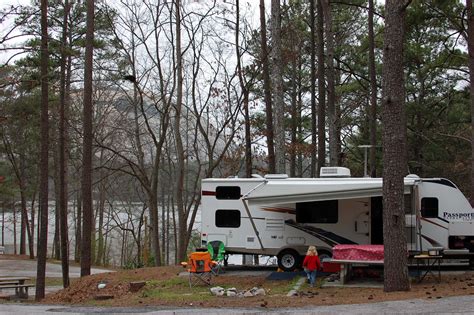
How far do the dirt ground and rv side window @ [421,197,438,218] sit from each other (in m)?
1.58

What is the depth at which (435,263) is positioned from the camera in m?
16.0

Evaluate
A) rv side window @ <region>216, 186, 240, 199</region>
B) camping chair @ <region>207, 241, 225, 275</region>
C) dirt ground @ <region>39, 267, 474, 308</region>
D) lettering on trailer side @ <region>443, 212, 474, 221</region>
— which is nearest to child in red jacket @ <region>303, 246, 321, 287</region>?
dirt ground @ <region>39, 267, 474, 308</region>

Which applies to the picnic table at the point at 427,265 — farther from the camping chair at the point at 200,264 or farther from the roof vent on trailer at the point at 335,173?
the camping chair at the point at 200,264

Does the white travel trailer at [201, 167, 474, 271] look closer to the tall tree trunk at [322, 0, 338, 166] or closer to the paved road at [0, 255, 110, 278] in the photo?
the tall tree trunk at [322, 0, 338, 166]

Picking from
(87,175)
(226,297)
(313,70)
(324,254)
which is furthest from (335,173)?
(313,70)

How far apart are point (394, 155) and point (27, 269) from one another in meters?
28.2

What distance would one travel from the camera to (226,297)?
12727 mm

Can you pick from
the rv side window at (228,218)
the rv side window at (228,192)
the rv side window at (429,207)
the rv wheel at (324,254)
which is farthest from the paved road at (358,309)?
the rv side window at (228,192)

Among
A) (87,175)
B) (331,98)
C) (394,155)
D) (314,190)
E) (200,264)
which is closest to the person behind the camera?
(394,155)

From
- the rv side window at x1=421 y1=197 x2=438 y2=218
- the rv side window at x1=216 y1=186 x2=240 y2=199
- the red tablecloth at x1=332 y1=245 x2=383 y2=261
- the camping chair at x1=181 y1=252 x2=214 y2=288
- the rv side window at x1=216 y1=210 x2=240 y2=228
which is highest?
the rv side window at x1=216 y1=186 x2=240 y2=199

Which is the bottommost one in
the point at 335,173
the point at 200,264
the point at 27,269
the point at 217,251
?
the point at 27,269

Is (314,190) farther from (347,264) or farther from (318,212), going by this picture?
(347,264)

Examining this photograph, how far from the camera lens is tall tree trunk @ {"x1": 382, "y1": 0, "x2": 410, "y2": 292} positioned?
40.4 ft

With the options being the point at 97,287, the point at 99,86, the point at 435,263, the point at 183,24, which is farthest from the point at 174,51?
the point at 435,263
